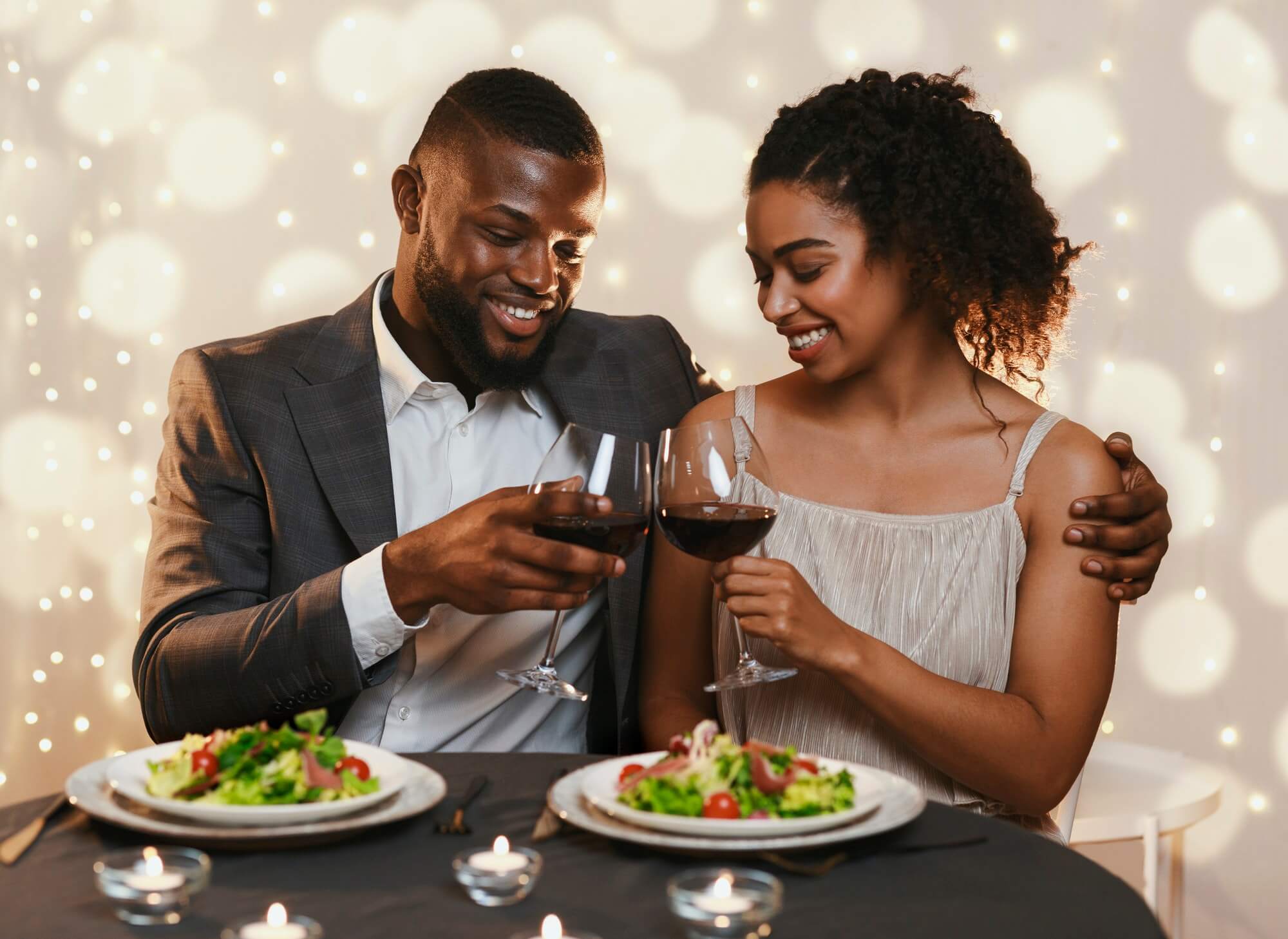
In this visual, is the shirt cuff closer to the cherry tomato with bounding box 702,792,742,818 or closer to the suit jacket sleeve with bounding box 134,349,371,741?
the suit jacket sleeve with bounding box 134,349,371,741

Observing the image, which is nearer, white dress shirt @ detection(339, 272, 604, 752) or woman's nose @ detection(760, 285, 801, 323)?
woman's nose @ detection(760, 285, 801, 323)

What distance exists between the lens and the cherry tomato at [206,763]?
45.1 inches

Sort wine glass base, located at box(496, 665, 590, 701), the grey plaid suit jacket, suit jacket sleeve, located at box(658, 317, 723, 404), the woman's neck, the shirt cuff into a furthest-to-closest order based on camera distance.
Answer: suit jacket sleeve, located at box(658, 317, 723, 404) < the woman's neck < the grey plaid suit jacket < the shirt cuff < wine glass base, located at box(496, 665, 590, 701)

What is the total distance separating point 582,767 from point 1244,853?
2.35 m

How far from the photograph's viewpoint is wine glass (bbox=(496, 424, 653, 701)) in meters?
1.35

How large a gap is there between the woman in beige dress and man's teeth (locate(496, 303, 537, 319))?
34 cm

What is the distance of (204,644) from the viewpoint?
176 centimetres

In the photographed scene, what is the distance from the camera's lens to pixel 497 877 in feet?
3.21

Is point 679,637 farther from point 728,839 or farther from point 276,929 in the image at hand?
point 276,929

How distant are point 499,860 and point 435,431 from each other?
1.25 m

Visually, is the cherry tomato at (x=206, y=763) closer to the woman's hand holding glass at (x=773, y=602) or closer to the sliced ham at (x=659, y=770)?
the sliced ham at (x=659, y=770)

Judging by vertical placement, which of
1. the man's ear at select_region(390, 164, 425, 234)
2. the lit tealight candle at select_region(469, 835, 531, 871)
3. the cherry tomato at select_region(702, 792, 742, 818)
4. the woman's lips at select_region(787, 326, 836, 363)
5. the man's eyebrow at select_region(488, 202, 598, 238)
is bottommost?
the lit tealight candle at select_region(469, 835, 531, 871)

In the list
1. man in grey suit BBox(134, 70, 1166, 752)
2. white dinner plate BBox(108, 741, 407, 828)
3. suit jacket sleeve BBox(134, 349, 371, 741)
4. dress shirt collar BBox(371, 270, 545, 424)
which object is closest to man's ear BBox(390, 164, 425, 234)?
man in grey suit BBox(134, 70, 1166, 752)

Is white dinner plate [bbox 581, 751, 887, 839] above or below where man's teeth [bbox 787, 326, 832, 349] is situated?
below
